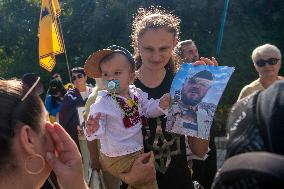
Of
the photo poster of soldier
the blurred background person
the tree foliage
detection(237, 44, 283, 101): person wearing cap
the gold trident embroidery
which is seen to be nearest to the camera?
the photo poster of soldier

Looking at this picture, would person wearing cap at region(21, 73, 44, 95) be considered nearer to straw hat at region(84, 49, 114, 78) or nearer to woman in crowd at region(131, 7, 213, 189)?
woman in crowd at region(131, 7, 213, 189)

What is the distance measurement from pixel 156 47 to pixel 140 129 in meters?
0.48

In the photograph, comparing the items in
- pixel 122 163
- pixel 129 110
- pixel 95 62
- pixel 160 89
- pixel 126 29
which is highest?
pixel 95 62

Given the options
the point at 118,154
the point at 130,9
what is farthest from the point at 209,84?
the point at 130,9

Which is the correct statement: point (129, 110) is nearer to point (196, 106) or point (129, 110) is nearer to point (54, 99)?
point (196, 106)

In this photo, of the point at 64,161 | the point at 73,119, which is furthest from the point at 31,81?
the point at 73,119

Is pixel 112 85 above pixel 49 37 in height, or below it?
above

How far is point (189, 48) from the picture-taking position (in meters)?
4.78

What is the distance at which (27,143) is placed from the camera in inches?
61.5

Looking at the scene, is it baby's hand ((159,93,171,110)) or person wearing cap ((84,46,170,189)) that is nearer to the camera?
baby's hand ((159,93,171,110))

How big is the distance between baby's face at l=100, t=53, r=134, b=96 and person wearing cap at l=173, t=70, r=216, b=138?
0.42m

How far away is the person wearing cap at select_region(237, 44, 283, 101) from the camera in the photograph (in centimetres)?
454

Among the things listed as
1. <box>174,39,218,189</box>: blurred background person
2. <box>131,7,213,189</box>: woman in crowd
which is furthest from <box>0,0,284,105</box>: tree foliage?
<box>131,7,213,189</box>: woman in crowd

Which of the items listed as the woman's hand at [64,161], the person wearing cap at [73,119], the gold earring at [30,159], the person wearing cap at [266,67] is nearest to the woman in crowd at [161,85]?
the woman's hand at [64,161]
